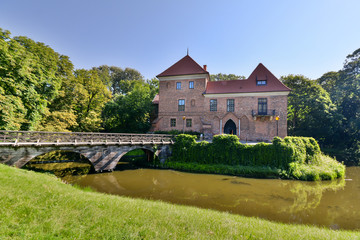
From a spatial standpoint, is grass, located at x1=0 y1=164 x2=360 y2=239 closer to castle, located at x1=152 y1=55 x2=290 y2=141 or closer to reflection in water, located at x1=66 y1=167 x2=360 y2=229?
reflection in water, located at x1=66 y1=167 x2=360 y2=229

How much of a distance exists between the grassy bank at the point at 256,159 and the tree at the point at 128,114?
9.82 metres

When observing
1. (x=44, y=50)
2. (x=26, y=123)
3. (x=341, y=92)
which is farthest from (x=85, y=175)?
(x=341, y=92)

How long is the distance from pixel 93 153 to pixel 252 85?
22282 mm

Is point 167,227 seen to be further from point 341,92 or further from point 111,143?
point 341,92

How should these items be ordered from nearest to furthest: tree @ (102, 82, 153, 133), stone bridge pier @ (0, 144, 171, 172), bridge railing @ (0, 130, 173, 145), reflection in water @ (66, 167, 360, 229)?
reflection in water @ (66, 167, 360, 229) < stone bridge pier @ (0, 144, 171, 172) < bridge railing @ (0, 130, 173, 145) < tree @ (102, 82, 153, 133)

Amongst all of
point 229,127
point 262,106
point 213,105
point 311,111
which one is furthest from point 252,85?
point 311,111

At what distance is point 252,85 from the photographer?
25.4 metres

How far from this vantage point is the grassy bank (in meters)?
15.2

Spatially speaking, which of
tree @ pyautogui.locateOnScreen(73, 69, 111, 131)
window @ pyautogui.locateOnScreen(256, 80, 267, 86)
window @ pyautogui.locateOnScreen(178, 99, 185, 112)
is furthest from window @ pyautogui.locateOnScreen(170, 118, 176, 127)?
window @ pyautogui.locateOnScreen(256, 80, 267, 86)

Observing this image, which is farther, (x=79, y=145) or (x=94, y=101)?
(x=94, y=101)

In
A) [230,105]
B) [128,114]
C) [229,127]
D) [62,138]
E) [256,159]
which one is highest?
[230,105]

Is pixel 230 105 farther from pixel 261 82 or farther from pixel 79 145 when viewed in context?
pixel 79 145

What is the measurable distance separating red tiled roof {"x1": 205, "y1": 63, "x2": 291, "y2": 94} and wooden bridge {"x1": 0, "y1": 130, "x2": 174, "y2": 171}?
1203cm

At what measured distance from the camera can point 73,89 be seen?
20.9m
